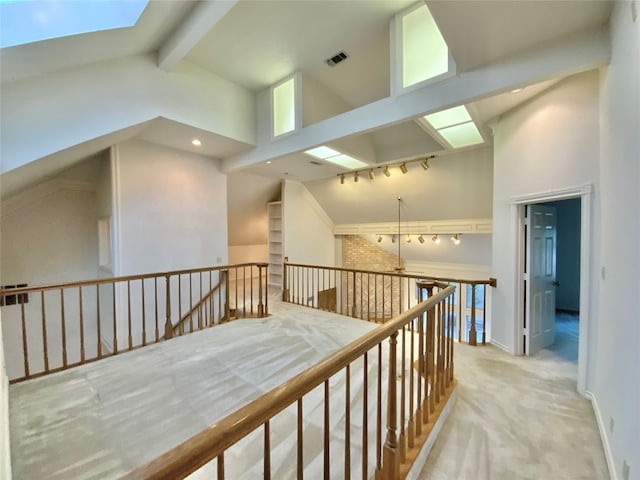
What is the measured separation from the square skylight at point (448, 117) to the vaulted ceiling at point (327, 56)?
126mm

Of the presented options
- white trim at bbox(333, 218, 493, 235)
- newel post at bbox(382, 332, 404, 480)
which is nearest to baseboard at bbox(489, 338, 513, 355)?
white trim at bbox(333, 218, 493, 235)

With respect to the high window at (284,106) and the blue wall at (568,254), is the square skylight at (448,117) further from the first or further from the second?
the blue wall at (568,254)

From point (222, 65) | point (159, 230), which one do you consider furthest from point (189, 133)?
point (159, 230)

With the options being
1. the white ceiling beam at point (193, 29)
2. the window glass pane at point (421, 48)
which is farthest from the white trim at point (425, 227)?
the white ceiling beam at point (193, 29)

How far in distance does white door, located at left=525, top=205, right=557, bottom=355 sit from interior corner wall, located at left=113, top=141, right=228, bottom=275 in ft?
16.8

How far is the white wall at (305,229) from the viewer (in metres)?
6.57

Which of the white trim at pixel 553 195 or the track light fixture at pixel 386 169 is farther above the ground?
the track light fixture at pixel 386 169

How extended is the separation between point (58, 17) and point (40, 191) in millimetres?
3629

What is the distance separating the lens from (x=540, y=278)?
136 inches

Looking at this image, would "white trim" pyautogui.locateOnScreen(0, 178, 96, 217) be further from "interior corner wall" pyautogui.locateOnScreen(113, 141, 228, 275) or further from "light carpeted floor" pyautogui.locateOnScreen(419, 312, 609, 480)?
"light carpeted floor" pyautogui.locateOnScreen(419, 312, 609, 480)

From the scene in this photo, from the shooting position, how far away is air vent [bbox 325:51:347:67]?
3584 millimetres

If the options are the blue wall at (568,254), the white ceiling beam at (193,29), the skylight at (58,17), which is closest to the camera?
the skylight at (58,17)

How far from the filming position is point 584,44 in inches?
78.8

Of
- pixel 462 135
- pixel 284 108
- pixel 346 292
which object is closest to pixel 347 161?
pixel 284 108
